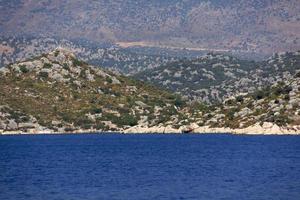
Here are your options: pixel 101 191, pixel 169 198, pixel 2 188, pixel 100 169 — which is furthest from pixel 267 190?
pixel 100 169

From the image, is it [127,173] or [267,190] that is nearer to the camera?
[267,190]

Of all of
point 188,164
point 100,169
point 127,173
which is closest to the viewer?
point 127,173

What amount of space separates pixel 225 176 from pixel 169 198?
3412cm

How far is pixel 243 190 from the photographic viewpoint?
134 m

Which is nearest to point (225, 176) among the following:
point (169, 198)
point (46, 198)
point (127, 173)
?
point (127, 173)

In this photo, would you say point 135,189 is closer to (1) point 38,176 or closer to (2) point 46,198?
(2) point 46,198

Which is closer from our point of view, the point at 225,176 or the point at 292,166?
the point at 225,176

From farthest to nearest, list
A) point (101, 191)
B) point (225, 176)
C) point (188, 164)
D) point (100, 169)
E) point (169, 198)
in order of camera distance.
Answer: point (188, 164) < point (100, 169) < point (225, 176) < point (101, 191) < point (169, 198)

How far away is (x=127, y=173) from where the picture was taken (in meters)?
170

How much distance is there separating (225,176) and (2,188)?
44450 millimetres

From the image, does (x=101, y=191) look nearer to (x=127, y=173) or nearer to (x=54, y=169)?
(x=127, y=173)

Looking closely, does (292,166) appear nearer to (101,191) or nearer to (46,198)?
(101,191)

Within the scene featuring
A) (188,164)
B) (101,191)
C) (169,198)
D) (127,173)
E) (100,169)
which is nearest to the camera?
(169,198)

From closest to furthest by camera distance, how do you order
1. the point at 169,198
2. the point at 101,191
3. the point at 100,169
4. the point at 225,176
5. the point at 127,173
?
the point at 169,198, the point at 101,191, the point at 225,176, the point at 127,173, the point at 100,169
